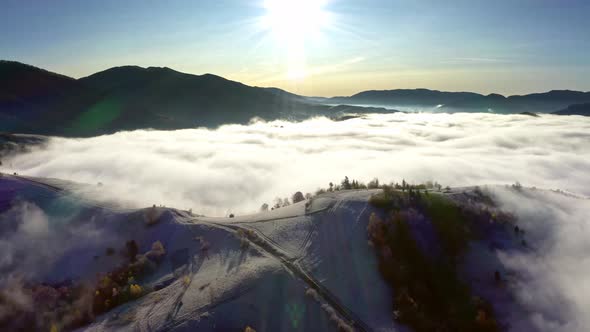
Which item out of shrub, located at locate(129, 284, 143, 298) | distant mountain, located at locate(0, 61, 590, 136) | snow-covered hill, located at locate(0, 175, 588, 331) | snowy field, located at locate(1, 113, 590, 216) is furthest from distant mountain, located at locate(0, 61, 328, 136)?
shrub, located at locate(129, 284, 143, 298)

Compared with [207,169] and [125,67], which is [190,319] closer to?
[207,169]

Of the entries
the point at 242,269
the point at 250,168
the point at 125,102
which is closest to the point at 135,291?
the point at 242,269

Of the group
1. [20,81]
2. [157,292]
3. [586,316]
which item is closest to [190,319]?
[157,292]

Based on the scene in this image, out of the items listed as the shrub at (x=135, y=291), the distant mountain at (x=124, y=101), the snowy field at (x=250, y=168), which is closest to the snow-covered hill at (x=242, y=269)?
the shrub at (x=135, y=291)

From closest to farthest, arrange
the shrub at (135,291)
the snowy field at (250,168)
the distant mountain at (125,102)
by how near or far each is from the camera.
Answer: the shrub at (135,291) → the snowy field at (250,168) → the distant mountain at (125,102)

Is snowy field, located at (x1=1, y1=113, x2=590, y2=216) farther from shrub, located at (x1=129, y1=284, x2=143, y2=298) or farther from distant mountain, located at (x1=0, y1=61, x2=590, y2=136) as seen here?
distant mountain, located at (x1=0, y1=61, x2=590, y2=136)

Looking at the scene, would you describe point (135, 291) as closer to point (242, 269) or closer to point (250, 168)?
point (242, 269)

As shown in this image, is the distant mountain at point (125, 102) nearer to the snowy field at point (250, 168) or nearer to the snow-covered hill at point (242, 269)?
the snowy field at point (250, 168)

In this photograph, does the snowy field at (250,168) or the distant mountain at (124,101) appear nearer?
the snowy field at (250,168)
